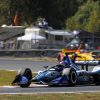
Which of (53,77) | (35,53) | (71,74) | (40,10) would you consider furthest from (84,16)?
(53,77)

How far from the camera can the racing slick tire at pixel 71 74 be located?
59.1 feet

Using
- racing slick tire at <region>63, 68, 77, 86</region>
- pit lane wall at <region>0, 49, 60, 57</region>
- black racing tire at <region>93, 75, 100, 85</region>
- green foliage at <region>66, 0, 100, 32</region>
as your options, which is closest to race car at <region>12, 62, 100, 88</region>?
racing slick tire at <region>63, 68, 77, 86</region>

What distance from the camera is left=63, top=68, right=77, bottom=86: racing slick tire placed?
1802 cm

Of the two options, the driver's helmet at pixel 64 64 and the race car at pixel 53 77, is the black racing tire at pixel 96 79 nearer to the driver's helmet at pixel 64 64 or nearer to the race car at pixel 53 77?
the race car at pixel 53 77

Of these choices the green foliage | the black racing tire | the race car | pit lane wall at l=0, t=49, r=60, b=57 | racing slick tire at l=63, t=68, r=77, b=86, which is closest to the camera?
the race car

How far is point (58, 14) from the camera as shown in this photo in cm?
8750

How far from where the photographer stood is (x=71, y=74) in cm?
1811

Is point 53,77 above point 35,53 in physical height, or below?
above

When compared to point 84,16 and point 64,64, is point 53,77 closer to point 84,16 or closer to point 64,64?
point 64,64

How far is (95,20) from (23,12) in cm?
2545

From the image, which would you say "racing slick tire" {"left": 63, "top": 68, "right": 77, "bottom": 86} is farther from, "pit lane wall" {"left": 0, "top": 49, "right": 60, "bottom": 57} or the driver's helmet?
"pit lane wall" {"left": 0, "top": 49, "right": 60, "bottom": 57}

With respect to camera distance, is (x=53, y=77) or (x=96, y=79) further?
(x=96, y=79)

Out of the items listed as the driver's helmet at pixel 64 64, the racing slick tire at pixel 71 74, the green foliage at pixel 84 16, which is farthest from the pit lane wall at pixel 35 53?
the green foliage at pixel 84 16

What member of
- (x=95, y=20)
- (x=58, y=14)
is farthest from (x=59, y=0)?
(x=95, y=20)
